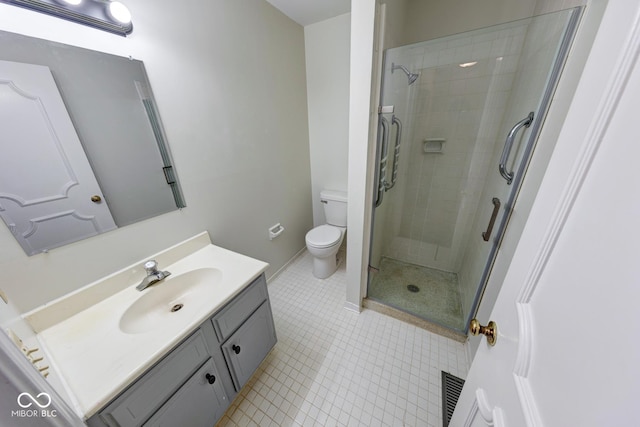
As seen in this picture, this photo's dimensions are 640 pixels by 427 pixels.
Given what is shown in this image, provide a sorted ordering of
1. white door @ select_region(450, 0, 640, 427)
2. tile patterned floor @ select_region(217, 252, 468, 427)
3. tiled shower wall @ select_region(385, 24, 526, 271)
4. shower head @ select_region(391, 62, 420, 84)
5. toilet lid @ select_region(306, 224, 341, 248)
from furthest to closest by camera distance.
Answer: toilet lid @ select_region(306, 224, 341, 248)
tiled shower wall @ select_region(385, 24, 526, 271)
shower head @ select_region(391, 62, 420, 84)
tile patterned floor @ select_region(217, 252, 468, 427)
white door @ select_region(450, 0, 640, 427)

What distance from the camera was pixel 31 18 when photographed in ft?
2.45

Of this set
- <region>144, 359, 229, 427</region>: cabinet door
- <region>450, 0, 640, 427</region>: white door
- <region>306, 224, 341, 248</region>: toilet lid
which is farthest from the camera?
<region>306, 224, 341, 248</region>: toilet lid

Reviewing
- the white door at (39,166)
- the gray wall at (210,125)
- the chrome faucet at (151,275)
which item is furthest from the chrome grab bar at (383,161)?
the white door at (39,166)

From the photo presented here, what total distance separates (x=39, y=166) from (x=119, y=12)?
71cm

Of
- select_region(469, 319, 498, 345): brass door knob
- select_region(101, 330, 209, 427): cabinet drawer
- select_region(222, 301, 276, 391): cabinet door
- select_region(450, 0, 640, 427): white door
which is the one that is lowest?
select_region(222, 301, 276, 391): cabinet door

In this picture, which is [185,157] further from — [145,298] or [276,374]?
[276,374]

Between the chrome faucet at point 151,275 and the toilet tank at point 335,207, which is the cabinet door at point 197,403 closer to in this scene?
the chrome faucet at point 151,275

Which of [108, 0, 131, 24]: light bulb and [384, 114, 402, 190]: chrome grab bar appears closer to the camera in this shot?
[108, 0, 131, 24]: light bulb

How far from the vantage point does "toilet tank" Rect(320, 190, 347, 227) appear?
2255 mm

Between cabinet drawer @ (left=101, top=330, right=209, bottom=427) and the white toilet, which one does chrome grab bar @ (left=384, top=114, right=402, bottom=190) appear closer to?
the white toilet

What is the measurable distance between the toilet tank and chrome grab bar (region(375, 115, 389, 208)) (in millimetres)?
647

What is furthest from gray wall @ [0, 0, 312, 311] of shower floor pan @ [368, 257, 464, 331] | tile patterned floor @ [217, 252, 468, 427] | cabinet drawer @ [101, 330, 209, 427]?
shower floor pan @ [368, 257, 464, 331]

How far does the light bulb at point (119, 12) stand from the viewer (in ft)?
2.90

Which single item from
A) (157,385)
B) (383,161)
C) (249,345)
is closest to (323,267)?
(249,345)
